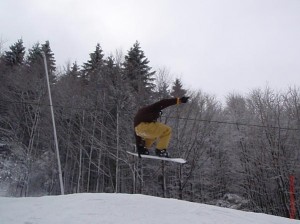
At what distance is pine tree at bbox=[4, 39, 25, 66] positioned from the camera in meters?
38.2

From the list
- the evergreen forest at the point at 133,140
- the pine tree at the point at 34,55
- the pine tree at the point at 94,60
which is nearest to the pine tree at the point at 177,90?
the evergreen forest at the point at 133,140

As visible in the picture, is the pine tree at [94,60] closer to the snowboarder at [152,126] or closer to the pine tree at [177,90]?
the pine tree at [177,90]

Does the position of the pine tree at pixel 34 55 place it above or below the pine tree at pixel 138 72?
above

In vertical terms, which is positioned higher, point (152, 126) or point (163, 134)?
point (152, 126)

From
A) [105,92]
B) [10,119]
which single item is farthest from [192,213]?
[10,119]

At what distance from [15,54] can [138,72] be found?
19.4 metres

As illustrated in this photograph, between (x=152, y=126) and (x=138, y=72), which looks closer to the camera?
(x=152, y=126)

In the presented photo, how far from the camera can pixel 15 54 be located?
3953 centimetres

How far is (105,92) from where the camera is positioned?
1094 inches

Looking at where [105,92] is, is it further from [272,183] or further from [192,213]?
[192,213]

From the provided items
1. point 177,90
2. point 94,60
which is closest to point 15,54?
point 94,60

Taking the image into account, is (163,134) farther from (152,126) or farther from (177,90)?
(177,90)

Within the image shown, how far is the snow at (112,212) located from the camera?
739 centimetres

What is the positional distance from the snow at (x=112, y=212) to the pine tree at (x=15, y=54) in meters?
32.3
